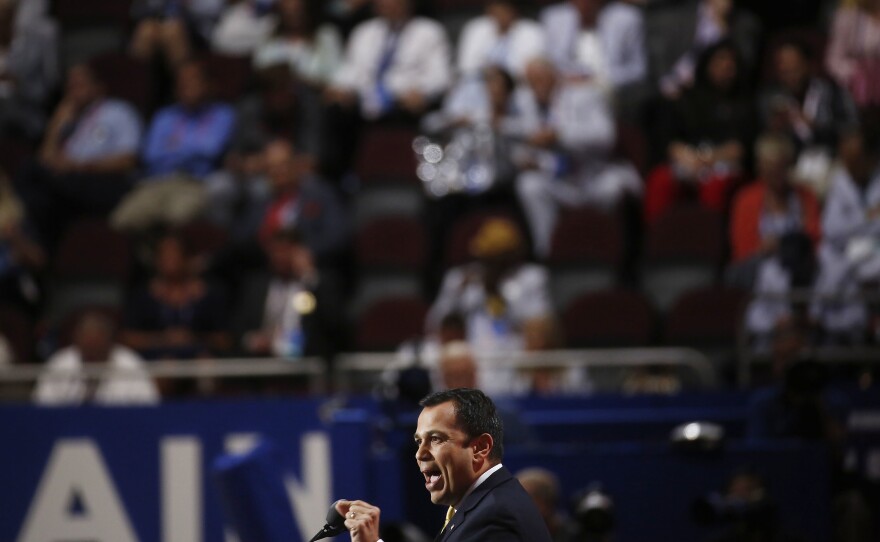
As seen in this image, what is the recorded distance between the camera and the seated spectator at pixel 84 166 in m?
12.2

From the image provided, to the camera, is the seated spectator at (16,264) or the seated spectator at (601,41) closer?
the seated spectator at (16,264)

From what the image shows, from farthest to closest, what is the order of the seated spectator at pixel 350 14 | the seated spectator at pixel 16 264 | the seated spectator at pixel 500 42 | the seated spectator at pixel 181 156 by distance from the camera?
1. the seated spectator at pixel 350 14
2. the seated spectator at pixel 500 42
3. the seated spectator at pixel 181 156
4. the seated spectator at pixel 16 264

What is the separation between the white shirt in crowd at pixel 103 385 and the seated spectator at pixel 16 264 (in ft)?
6.91

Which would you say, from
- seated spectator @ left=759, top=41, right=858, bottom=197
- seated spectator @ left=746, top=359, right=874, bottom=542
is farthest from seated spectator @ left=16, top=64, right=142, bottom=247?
seated spectator @ left=746, top=359, right=874, bottom=542

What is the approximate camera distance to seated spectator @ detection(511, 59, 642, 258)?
11047mm

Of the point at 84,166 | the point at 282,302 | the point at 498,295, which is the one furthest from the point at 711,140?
the point at 84,166

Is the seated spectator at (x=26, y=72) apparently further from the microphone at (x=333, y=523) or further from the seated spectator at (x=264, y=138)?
the microphone at (x=333, y=523)

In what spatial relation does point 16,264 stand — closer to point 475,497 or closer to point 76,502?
point 76,502

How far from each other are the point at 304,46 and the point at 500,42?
1630 mm

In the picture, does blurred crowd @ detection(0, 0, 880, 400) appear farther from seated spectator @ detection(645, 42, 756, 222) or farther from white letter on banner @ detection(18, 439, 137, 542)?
white letter on banner @ detection(18, 439, 137, 542)

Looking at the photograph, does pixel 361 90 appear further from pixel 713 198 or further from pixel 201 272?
pixel 713 198

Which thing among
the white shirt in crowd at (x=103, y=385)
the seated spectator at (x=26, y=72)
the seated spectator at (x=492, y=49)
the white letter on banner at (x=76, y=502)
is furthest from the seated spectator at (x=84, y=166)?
the white letter on banner at (x=76, y=502)

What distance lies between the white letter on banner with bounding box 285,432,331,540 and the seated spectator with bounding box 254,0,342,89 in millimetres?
5442

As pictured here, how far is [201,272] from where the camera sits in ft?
36.1
